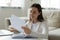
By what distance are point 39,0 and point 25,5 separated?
473 millimetres

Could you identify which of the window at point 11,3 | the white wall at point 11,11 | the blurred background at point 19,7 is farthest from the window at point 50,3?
the window at point 11,3

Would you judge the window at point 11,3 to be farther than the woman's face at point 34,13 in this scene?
Yes

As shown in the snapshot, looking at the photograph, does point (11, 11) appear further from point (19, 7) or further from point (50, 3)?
point (50, 3)

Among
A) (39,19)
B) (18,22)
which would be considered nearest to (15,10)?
(39,19)

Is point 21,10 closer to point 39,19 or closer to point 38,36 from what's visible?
point 39,19

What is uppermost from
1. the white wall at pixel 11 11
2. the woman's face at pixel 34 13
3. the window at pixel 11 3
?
the window at pixel 11 3

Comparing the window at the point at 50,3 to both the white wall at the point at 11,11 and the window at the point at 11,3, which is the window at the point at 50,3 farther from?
the window at the point at 11,3

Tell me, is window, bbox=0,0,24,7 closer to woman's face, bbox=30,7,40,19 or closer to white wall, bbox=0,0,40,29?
white wall, bbox=0,0,40,29

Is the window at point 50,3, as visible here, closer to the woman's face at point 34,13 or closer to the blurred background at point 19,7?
the blurred background at point 19,7

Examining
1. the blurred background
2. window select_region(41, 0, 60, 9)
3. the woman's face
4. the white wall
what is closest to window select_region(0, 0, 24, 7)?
the blurred background

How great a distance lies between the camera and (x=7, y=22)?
13.1 ft

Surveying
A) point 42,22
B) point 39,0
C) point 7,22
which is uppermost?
point 39,0

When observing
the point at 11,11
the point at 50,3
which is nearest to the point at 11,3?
the point at 11,11

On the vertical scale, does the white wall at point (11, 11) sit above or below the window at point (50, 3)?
below
